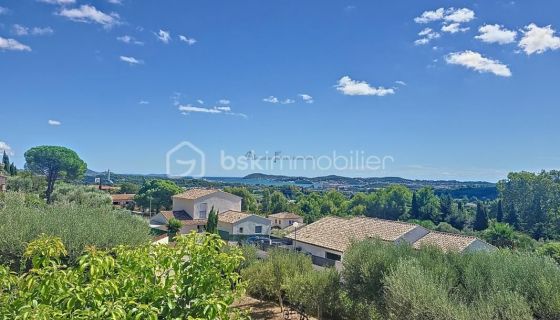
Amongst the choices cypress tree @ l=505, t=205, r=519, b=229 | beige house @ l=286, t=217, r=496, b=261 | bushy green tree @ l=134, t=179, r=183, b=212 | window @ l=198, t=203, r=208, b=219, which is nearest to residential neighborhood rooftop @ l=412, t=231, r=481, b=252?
beige house @ l=286, t=217, r=496, b=261

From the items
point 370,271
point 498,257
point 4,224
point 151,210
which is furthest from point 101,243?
point 151,210

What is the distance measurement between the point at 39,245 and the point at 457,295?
920 cm

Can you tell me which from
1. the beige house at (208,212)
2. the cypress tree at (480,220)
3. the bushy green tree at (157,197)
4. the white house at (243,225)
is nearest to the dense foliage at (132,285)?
the beige house at (208,212)

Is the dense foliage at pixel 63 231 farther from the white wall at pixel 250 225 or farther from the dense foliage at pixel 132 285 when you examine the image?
the white wall at pixel 250 225

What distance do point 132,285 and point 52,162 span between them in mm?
64709

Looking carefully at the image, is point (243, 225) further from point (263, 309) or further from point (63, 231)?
point (63, 231)

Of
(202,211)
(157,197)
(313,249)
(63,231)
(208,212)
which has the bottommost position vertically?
(313,249)

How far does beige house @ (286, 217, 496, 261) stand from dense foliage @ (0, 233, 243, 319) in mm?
→ 17394

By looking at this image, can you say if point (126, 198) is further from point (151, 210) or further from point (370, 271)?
point (370, 271)

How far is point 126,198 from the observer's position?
65062 mm

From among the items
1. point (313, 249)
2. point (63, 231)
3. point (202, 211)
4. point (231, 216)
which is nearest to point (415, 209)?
point (231, 216)

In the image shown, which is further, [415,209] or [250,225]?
[415,209]

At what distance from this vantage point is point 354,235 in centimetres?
2122

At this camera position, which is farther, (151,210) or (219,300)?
(151,210)
